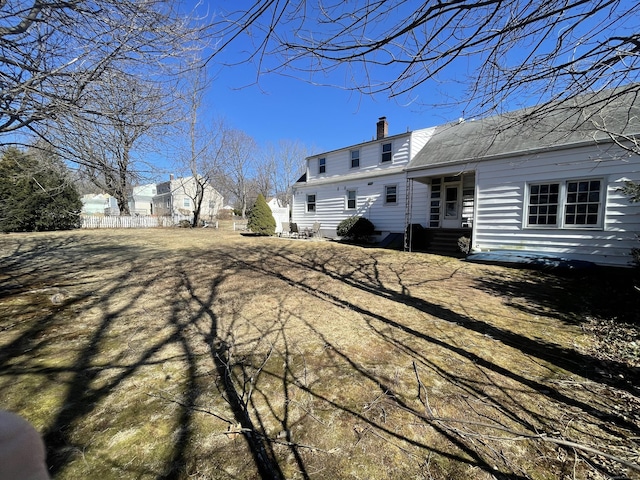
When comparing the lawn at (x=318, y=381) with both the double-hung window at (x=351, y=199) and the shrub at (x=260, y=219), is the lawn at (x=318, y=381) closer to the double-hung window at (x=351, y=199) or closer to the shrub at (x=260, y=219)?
the double-hung window at (x=351, y=199)

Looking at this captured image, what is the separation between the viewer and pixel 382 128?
620 inches

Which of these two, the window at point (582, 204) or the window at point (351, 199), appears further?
the window at point (351, 199)

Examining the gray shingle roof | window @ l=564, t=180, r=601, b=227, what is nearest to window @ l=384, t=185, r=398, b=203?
the gray shingle roof

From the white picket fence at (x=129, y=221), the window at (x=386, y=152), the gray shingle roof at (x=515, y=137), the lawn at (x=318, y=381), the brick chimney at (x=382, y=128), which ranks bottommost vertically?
the lawn at (x=318, y=381)

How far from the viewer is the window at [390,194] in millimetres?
14164

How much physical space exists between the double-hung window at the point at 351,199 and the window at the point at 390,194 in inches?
81.0

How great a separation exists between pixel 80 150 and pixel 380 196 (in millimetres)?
12517

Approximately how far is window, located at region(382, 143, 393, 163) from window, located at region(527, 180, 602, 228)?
278 inches

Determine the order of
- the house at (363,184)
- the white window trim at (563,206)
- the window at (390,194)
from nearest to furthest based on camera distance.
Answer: the white window trim at (563,206) → the house at (363,184) → the window at (390,194)

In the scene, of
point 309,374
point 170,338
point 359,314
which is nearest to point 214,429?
point 309,374

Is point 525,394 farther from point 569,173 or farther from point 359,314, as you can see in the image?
point 569,173

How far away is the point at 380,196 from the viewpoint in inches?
580

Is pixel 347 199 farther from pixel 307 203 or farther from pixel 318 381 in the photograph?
pixel 318 381

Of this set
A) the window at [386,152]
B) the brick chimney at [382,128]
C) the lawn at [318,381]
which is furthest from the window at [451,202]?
the lawn at [318,381]
